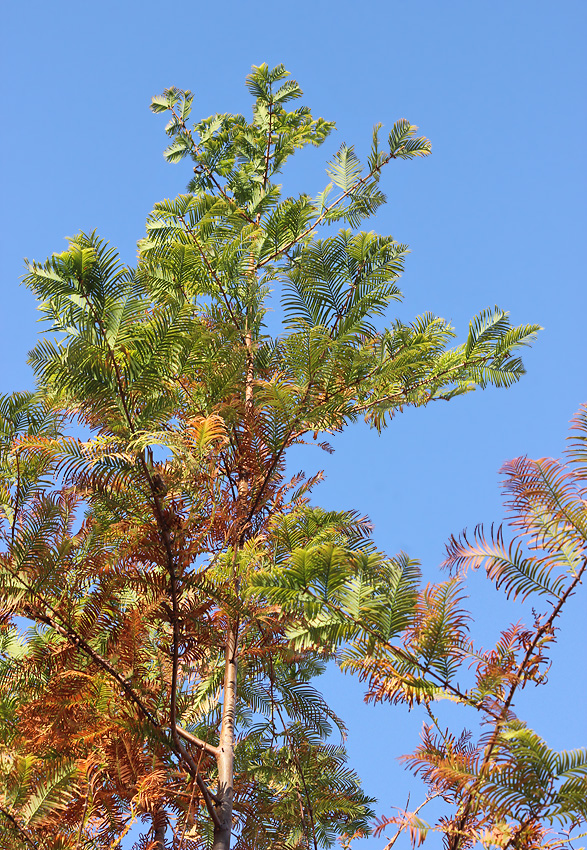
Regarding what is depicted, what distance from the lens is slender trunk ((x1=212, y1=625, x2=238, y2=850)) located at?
3.45 m

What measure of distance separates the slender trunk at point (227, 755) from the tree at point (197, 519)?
0.5 inches

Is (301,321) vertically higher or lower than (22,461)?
higher

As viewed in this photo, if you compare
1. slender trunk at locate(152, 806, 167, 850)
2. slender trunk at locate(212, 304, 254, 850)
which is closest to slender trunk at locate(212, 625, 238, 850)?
slender trunk at locate(212, 304, 254, 850)

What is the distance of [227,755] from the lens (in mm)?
3723

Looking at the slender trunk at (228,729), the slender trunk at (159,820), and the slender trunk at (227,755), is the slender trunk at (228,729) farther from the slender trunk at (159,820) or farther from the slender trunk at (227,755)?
the slender trunk at (159,820)

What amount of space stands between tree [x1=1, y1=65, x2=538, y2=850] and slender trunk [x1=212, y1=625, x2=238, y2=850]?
0.01 meters

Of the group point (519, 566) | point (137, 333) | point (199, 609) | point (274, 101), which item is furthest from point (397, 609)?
point (274, 101)

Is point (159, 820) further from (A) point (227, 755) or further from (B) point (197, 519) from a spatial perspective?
(B) point (197, 519)

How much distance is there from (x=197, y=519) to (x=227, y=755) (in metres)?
1.34

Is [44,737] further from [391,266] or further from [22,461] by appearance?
[391,266]

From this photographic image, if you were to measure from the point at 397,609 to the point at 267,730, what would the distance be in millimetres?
2387

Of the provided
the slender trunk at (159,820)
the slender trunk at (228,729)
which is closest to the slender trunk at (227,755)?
the slender trunk at (228,729)

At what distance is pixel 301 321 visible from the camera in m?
4.21

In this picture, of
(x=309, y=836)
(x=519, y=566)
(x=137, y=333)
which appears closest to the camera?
(x=519, y=566)
